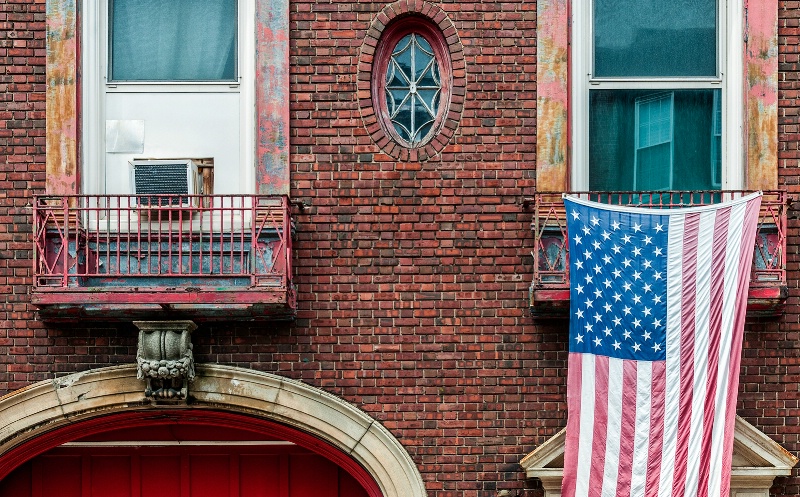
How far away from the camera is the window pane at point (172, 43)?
1005 cm

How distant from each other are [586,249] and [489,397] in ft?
4.81

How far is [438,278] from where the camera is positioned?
9.70m

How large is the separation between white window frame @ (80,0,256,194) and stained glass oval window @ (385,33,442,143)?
1154 millimetres

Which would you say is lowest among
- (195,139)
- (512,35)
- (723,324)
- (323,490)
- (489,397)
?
(323,490)

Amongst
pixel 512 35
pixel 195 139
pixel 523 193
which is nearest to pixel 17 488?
pixel 195 139

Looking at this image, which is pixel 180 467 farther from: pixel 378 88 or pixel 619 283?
pixel 619 283

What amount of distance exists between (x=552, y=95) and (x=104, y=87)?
3.69 m

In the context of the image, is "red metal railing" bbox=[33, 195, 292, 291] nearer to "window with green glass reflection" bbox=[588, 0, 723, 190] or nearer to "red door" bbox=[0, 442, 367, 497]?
"red door" bbox=[0, 442, 367, 497]

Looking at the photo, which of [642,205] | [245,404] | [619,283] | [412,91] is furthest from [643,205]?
[245,404]

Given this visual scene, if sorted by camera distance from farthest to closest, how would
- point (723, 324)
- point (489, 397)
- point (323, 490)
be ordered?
point (323, 490) < point (489, 397) < point (723, 324)

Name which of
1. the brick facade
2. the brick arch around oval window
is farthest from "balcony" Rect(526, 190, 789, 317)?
the brick arch around oval window

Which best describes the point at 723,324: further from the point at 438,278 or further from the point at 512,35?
the point at 512,35

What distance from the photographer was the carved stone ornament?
30.5 ft

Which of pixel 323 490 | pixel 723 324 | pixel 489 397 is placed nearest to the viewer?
pixel 723 324
